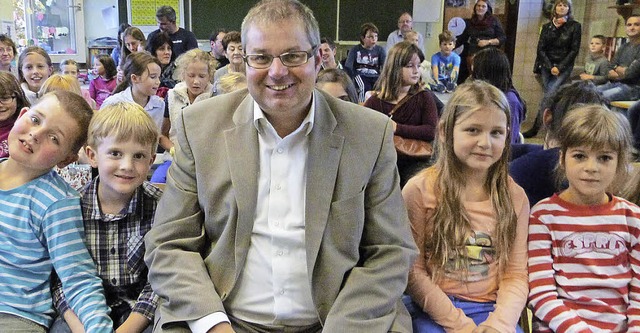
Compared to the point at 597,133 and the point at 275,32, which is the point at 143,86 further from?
the point at 597,133

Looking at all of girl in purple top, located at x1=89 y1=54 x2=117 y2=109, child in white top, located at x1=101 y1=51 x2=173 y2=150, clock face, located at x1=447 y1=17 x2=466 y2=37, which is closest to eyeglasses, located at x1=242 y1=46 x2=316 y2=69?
child in white top, located at x1=101 y1=51 x2=173 y2=150

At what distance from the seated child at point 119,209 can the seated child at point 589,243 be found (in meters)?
1.11

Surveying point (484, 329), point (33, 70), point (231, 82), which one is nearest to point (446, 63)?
point (231, 82)

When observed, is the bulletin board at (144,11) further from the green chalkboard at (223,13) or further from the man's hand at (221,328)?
the man's hand at (221,328)

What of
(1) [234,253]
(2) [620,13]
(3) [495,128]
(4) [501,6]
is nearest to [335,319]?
(1) [234,253]

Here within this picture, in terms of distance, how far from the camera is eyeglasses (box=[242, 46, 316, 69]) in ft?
4.46

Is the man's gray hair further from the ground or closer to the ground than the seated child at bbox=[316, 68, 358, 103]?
A: further from the ground

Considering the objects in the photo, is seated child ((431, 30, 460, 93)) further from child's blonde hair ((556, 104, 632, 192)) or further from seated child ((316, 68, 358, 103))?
child's blonde hair ((556, 104, 632, 192))

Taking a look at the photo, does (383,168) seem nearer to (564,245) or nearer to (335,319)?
(335,319)

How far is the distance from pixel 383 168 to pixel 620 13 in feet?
20.6

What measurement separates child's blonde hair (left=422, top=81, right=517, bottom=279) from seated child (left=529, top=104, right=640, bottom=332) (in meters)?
0.10

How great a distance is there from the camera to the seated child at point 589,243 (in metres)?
1.60

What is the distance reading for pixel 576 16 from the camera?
26.1ft

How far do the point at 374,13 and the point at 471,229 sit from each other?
22.7 feet
